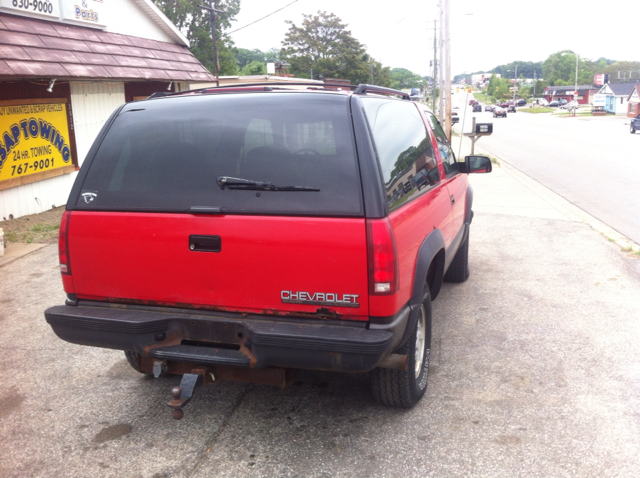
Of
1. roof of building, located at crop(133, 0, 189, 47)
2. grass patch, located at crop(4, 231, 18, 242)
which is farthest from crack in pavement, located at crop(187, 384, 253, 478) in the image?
roof of building, located at crop(133, 0, 189, 47)

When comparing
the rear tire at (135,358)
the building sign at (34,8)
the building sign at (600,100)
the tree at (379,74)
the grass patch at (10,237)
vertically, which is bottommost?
the grass patch at (10,237)

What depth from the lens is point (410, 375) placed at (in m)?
3.63

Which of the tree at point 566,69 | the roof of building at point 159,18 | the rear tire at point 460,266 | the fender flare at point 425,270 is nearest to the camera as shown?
the fender flare at point 425,270

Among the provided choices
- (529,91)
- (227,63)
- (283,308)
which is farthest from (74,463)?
(529,91)

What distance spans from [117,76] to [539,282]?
28.8 feet

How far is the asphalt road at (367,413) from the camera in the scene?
10.7 ft

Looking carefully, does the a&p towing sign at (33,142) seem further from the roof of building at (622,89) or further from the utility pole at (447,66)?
the roof of building at (622,89)

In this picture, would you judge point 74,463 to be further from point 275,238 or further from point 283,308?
point 275,238

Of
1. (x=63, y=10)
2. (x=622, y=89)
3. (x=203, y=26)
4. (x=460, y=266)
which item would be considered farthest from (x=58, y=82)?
(x=622, y=89)

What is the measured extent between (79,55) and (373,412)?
9.75 metres

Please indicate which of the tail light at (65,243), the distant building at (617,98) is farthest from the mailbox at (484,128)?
the distant building at (617,98)

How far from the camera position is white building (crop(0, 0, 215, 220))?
31.6 feet

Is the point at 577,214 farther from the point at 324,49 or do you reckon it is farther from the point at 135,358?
the point at 324,49

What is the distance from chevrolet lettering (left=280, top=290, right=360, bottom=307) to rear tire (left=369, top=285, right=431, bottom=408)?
66 cm
